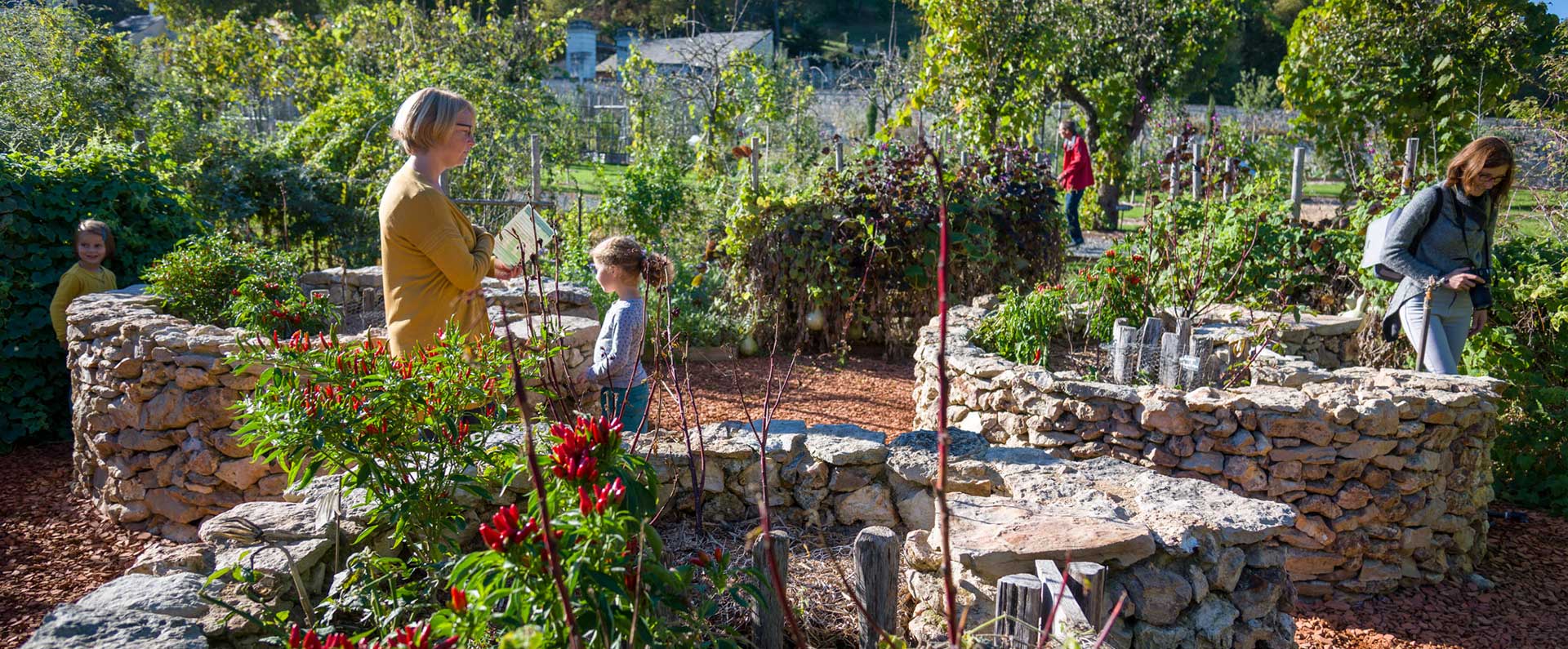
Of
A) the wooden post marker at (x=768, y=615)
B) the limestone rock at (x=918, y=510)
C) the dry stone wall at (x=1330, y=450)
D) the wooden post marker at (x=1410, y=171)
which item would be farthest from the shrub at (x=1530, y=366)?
the wooden post marker at (x=768, y=615)

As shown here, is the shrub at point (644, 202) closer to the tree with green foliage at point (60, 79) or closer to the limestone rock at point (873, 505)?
the tree with green foliage at point (60, 79)

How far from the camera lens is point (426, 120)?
3.08m

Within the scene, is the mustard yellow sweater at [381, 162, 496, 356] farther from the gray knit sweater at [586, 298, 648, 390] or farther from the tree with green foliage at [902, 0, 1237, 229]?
the tree with green foliage at [902, 0, 1237, 229]

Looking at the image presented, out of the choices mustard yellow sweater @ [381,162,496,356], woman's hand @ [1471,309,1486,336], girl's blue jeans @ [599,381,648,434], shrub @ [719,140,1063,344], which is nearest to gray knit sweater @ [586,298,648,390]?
girl's blue jeans @ [599,381,648,434]

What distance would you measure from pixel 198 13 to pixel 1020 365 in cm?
2947

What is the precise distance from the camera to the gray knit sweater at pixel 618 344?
12.1 feet

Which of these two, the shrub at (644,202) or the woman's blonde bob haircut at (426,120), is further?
the shrub at (644,202)

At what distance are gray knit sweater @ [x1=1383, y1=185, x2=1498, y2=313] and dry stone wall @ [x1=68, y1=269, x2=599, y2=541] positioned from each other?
373 centimetres

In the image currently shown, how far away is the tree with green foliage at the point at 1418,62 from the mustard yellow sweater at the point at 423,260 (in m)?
8.60

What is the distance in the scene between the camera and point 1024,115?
11.1 m

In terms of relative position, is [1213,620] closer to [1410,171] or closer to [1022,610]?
[1022,610]

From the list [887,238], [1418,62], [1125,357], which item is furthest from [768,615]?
[1418,62]

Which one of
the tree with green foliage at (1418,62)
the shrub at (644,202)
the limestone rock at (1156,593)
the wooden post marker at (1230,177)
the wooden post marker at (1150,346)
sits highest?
the tree with green foliage at (1418,62)

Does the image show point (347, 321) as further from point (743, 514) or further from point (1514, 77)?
point (1514, 77)
